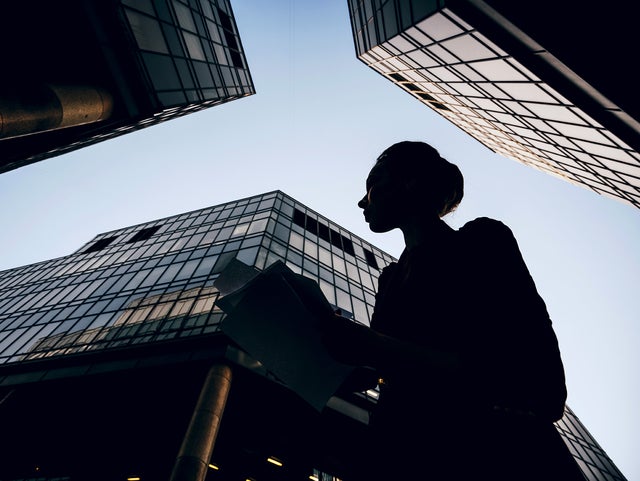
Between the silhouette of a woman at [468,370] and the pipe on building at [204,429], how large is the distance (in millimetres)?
9433

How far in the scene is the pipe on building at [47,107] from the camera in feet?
25.5

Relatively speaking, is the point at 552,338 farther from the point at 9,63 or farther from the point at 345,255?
the point at 345,255

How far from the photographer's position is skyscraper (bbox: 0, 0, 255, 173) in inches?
353

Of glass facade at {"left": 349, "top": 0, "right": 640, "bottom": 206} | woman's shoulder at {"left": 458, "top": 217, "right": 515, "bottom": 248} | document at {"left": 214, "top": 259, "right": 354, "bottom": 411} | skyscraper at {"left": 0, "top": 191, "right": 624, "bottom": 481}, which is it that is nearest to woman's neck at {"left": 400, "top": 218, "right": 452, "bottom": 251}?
woman's shoulder at {"left": 458, "top": 217, "right": 515, "bottom": 248}

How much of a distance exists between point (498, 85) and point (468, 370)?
1353 centimetres

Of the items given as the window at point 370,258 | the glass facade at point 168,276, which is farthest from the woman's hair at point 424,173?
the window at point 370,258

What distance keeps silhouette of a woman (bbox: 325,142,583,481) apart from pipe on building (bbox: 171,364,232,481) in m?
9.43

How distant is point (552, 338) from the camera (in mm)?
1177

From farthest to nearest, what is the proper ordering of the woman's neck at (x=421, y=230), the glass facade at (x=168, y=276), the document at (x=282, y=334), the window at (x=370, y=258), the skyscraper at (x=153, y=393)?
1. the window at (x=370, y=258)
2. the glass facade at (x=168, y=276)
3. the skyscraper at (x=153, y=393)
4. the woman's neck at (x=421, y=230)
5. the document at (x=282, y=334)

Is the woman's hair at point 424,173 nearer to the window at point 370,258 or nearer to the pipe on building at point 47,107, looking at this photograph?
the pipe on building at point 47,107

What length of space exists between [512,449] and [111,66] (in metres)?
14.6

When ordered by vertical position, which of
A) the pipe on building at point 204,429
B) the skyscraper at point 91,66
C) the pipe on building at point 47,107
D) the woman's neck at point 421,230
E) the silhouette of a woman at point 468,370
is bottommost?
the silhouette of a woman at point 468,370

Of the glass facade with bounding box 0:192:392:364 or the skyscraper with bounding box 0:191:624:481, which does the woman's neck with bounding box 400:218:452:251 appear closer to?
the skyscraper with bounding box 0:191:624:481

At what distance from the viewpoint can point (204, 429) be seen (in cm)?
955
